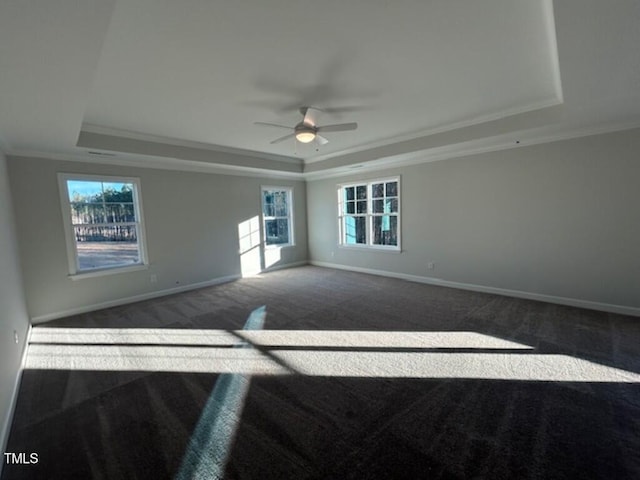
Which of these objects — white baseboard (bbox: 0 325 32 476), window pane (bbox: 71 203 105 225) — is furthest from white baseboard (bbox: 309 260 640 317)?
white baseboard (bbox: 0 325 32 476)

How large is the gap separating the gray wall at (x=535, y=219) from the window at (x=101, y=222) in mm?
4793

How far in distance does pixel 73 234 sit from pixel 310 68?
4.20 m

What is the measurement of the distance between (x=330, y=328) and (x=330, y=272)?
3.23m

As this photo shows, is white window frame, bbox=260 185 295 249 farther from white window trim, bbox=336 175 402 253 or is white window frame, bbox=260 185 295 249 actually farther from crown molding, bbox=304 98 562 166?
crown molding, bbox=304 98 562 166

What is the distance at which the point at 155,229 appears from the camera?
5086mm

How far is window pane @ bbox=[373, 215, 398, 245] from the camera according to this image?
6090mm

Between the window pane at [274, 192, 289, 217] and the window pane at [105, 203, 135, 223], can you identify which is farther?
the window pane at [274, 192, 289, 217]

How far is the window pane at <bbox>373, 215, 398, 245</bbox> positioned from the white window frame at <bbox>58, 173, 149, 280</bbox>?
4.50 metres

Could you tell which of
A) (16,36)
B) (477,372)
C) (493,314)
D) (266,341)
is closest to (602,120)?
(493,314)

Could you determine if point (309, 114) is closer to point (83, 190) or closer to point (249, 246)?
point (83, 190)

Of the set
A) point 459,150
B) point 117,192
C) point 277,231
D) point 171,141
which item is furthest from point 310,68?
point 277,231

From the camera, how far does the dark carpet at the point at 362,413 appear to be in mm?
1649

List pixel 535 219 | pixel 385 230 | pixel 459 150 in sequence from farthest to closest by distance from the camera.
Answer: pixel 385 230 < pixel 459 150 < pixel 535 219

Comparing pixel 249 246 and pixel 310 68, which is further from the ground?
pixel 310 68
